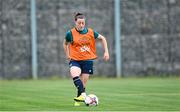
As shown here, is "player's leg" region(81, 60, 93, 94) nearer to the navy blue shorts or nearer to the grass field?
the navy blue shorts

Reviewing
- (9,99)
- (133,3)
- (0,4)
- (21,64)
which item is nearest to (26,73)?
(21,64)

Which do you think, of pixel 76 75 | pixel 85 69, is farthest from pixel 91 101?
pixel 85 69

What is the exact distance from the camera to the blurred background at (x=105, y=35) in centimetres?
2836

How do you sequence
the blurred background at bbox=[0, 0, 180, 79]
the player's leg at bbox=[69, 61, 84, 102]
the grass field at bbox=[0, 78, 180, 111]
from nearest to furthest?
the grass field at bbox=[0, 78, 180, 111], the player's leg at bbox=[69, 61, 84, 102], the blurred background at bbox=[0, 0, 180, 79]

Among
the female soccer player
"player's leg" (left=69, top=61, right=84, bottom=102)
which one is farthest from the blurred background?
"player's leg" (left=69, top=61, right=84, bottom=102)

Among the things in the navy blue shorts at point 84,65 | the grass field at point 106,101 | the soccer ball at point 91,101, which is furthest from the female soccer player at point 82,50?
the soccer ball at point 91,101

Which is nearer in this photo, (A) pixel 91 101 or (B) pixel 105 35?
(A) pixel 91 101

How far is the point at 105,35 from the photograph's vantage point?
93.4 ft

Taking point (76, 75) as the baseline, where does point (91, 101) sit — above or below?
below

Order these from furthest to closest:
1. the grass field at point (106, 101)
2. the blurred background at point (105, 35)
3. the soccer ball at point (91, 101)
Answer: the blurred background at point (105, 35) < the soccer ball at point (91, 101) < the grass field at point (106, 101)

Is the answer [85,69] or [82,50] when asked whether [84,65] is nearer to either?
[85,69]

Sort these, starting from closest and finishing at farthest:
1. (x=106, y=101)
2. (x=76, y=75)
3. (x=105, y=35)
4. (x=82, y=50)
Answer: (x=76, y=75) → (x=82, y=50) → (x=106, y=101) → (x=105, y=35)

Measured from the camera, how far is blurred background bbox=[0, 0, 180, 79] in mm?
28359

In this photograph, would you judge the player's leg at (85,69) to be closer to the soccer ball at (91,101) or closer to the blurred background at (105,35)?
the soccer ball at (91,101)
